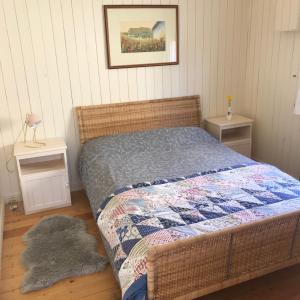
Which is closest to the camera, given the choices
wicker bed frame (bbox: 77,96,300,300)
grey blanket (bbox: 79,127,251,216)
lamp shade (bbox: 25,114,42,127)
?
wicker bed frame (bbox: 77,96,300,300)

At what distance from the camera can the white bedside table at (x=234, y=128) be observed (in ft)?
12.2

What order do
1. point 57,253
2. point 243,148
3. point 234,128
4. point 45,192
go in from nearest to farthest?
point 57,253
point 45,192
point 243,148
point 234,128

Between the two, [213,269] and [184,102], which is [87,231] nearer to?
[213,269]

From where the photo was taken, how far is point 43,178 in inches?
121

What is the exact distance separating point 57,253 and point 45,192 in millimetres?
804

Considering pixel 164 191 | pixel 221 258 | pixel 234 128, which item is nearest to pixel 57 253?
pixel 164 191

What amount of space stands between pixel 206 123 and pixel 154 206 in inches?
79.7

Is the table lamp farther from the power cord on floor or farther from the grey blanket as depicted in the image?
the grey blanket

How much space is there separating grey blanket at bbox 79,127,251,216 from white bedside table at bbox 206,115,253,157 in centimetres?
26

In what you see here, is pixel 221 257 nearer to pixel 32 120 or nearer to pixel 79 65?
pixel 32 120

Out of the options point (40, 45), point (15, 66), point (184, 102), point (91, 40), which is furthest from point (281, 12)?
point (15, 66)

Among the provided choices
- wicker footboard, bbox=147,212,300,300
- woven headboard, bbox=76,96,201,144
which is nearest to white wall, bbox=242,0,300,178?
woven headboard, bbox=76,96,201,144

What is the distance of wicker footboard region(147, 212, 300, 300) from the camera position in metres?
1.62

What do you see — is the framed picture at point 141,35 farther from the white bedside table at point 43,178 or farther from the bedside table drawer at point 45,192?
the bedside table drawer at point 45,192
